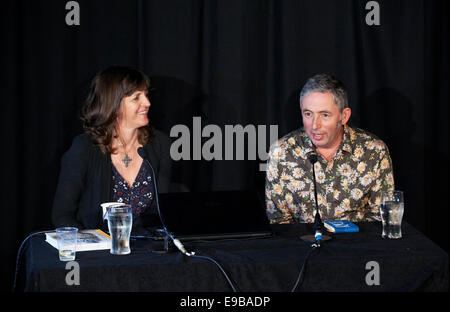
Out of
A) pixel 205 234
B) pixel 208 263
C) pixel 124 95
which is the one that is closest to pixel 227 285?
pixel 208 263

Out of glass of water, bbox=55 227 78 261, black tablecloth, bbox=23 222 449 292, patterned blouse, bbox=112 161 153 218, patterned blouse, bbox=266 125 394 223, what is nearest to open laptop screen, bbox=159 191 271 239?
black tablecloth, bbox=23 222 449 292

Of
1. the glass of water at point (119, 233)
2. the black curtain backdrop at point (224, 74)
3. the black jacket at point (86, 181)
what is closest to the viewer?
the glass of water at point (119, 233)

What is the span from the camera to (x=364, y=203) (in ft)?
9.25

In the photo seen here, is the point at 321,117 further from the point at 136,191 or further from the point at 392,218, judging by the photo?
the point at 136,191

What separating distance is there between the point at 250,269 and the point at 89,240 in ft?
1.97

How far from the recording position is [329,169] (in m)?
2.85

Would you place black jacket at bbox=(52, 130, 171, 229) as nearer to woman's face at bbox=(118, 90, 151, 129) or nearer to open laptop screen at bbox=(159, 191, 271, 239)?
woman's face at bbox=(118, 90, 151, 129)

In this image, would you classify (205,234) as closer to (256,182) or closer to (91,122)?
(91,122)

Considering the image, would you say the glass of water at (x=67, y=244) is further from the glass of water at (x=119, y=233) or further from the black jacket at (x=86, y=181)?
the black jacket at (x=86, y=181)

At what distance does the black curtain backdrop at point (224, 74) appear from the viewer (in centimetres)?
324

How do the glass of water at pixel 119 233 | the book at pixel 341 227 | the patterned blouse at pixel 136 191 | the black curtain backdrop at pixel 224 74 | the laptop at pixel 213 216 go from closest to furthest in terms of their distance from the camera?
the glass of water at pixel 119 233 < the laptop at pixel 213 216 < the book at pixel 341 227 < the patterned blouse at pixel 136 191 < the black curtain backdrop at pixel 224 74

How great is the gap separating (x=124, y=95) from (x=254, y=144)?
913 mm

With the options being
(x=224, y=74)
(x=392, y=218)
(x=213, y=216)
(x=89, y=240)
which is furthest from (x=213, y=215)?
(x=224, y=74)

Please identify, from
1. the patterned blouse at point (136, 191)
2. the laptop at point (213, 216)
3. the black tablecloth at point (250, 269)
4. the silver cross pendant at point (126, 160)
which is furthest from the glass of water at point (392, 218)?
the silver cross pendant at point (126, 160)
